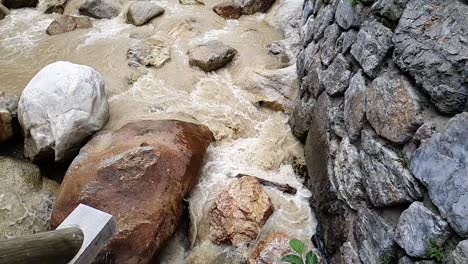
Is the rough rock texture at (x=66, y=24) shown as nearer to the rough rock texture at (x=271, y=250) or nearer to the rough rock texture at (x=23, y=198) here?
the rough rock texture at (x=23, y=198)

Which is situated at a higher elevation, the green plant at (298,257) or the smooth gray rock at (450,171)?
the smooth gray rock at (450,171)

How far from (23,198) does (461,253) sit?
12.6 ft

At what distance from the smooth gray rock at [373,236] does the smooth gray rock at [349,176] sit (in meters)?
0.12

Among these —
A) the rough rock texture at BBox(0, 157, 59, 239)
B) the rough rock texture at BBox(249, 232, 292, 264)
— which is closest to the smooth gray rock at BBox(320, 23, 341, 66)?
the rough rock texture at BBox(249, 232, 292, 264)

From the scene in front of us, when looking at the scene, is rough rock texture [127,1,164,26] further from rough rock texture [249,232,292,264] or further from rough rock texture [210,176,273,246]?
rough rock texture [249,232,292,264]

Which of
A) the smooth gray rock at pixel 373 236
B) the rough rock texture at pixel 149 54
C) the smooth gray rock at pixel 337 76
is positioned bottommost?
the rough rock texture at pixel 149 54

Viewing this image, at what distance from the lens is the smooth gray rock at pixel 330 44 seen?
352 centimetres

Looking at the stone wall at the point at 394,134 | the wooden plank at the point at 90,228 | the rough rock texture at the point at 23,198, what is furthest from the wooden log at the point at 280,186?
the wooden plank at the point at 90,228

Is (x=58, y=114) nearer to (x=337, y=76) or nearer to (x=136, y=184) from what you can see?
(x=136, y=184)

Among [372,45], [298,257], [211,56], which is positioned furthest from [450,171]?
[211,56]

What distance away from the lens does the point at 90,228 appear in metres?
1.58

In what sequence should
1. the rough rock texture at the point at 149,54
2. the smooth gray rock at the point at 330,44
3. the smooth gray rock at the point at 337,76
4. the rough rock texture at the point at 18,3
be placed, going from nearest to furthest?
1. the smooth gray rock at the point at 337,76
2. the smooth gray rock at the point at 330,44
3. the rough rock texture at the point at 149,54
4. the rough rock texture at the point at 18,3

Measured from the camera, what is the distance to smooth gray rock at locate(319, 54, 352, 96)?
124 inches

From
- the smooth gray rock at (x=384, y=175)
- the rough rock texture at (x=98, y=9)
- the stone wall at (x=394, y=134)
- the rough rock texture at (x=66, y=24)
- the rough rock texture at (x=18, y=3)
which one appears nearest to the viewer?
the stone wall at (x=394, y=134)
